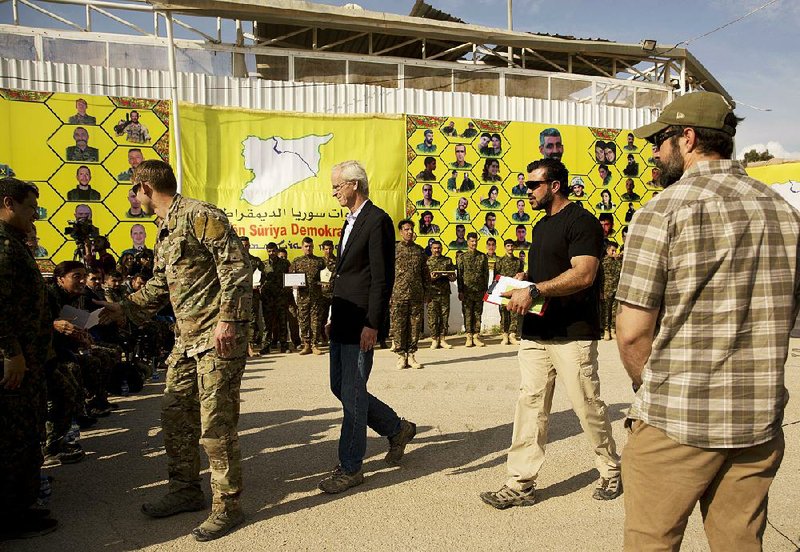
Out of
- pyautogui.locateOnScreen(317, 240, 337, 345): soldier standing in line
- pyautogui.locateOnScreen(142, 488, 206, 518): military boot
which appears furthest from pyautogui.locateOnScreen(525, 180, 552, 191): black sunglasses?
pyautogui.locateOnScreen(317, 240, 337, 345): soldier standing in line

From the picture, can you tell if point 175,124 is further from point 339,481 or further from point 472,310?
point 339,481

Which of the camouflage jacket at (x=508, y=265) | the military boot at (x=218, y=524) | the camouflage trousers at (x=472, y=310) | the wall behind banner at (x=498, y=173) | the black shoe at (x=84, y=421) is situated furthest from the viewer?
the wall behind banner at (x=498, y=173)

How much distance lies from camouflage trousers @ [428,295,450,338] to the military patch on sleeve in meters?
8.26

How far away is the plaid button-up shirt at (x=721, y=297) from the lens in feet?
5.61

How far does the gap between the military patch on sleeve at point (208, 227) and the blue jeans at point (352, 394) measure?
1.09 meters

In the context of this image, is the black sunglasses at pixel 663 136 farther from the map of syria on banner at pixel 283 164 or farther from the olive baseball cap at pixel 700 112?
the map of syria on banner at pixel 283 164

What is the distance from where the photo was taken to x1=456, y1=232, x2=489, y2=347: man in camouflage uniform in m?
11.6

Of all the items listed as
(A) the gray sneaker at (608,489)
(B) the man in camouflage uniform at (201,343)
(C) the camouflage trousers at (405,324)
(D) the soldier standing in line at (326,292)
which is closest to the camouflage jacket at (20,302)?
(B) the man in camouflage uniform at (201,343)

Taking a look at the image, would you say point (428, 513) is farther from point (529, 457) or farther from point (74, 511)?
point (74, 511)

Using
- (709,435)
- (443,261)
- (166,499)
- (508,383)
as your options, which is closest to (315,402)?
(508,383)

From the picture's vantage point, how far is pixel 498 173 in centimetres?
1299

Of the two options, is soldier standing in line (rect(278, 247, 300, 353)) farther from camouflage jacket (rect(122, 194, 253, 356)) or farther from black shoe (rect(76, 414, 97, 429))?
camouflage jacket (rect(122, 194, 253, 356))

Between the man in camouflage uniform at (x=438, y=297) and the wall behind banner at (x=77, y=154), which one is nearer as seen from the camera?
the wall behind banner at (x=77, y=154)

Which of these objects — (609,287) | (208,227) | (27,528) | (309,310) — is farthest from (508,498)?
(609,287)
